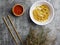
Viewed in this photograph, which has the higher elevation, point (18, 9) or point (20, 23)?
point (18, 9)

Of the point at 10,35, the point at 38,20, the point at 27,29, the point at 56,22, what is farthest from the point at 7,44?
the point at 56,22

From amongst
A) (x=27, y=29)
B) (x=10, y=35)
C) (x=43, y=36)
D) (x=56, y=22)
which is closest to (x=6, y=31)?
(x=10, y=35)

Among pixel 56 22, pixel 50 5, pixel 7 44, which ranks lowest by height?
pixel 7 44

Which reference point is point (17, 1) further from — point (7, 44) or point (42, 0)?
point (7, 44)

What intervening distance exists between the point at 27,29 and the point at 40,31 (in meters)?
0.09

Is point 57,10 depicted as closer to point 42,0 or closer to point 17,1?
point 42,0

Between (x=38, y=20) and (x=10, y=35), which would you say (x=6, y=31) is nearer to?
(x=10, y=35)

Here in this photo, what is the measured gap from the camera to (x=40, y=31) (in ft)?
5.43

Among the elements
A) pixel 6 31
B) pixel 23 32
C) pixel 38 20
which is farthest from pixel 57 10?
pixel 6 31

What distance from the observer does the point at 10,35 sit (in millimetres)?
1627

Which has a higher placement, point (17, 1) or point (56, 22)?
point (17, 1)

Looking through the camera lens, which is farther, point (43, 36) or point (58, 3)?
point (58, 3)

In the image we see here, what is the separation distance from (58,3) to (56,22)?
0.14m

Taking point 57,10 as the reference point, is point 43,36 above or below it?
below
